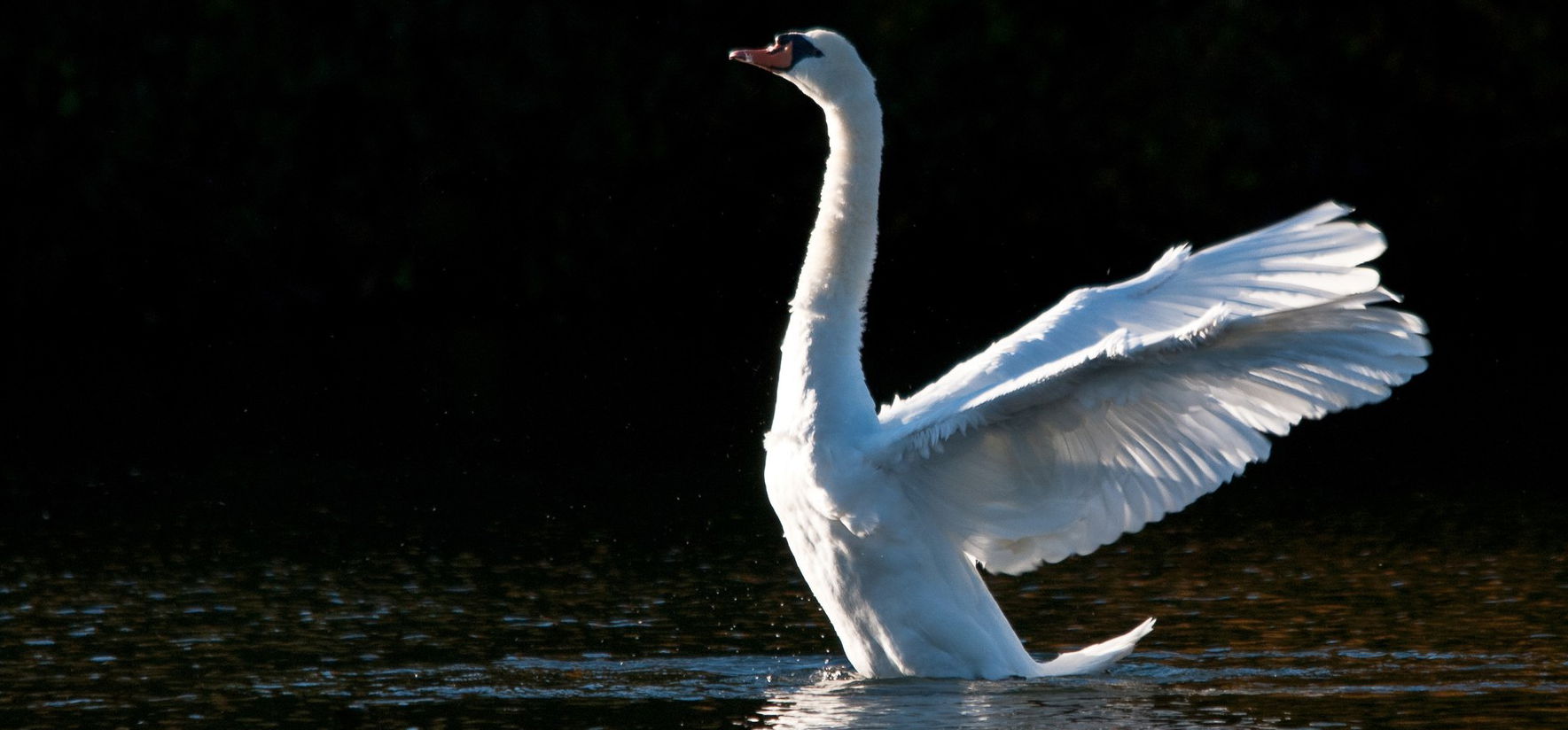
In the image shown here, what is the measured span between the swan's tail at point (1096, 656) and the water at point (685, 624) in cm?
5

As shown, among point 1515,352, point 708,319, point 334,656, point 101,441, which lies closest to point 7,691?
point 334,656

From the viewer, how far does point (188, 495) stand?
1180 centimetres

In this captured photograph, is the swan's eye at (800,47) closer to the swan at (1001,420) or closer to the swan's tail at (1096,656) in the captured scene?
the swan at (1001,420)

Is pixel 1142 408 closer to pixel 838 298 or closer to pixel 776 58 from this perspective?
pixel 838 298

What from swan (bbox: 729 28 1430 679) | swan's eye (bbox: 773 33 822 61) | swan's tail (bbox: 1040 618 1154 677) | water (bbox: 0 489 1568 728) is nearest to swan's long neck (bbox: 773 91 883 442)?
swan (bbox: 729 28 1430 679)

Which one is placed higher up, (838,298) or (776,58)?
(776,58)

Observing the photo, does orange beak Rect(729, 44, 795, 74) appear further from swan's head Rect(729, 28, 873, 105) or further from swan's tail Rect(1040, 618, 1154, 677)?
swan's tail Rect(1040, 618, 1154, 677)

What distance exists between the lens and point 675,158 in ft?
81.3

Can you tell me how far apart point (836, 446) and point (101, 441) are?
7.75 m

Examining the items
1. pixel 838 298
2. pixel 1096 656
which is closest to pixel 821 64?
pixel 838 298

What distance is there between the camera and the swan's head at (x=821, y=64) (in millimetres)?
7480

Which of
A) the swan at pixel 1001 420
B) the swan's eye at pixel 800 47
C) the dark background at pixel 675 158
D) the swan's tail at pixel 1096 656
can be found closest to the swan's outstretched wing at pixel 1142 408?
the swan at pixel 1001 420

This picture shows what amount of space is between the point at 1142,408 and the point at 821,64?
5.08 feet

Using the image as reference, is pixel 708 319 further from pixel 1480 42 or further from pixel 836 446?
pixel 836 446
